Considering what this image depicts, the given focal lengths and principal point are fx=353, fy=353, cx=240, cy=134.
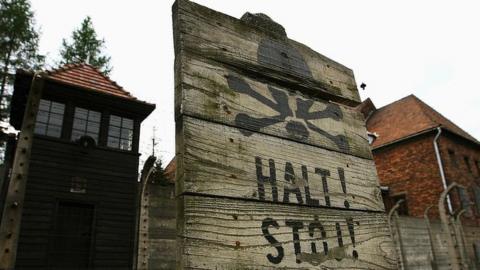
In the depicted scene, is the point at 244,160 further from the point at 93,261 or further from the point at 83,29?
the point at 83,29

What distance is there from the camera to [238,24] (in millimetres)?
1963

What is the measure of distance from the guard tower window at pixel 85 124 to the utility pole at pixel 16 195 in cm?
955

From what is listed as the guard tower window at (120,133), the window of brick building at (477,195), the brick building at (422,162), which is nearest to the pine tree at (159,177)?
the guard tower window at (120,133)

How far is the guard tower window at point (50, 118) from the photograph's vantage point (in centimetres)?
1070

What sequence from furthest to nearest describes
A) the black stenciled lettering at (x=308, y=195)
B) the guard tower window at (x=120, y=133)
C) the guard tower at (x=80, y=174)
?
the guard tower window at (x=120, y=133), the guard tower at (x=80, y=174), the black stenciled lettering at (x=308, y=195)

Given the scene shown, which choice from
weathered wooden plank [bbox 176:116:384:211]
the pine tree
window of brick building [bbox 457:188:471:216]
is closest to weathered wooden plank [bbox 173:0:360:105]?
weathered wooden plank [bbox 176:116:384:211]

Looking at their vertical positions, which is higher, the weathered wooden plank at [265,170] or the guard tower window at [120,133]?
the guard tower window at [120,133]

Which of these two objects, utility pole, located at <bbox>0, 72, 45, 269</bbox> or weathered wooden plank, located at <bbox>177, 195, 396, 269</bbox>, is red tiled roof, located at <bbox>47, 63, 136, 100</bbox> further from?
weathered wooden plank, located at <bbox>177, 195, 396, 269</bbox>

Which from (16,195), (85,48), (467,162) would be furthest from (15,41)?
(467,162)

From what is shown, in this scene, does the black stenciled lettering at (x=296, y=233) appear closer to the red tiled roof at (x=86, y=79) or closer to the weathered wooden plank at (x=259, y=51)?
the weathered wooden plank at (x=259, y=51)

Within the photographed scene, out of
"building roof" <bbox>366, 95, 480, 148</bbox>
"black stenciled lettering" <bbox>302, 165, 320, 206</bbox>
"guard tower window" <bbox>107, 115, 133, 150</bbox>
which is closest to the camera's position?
"black stenciled lettering" <bbox>302, 165, 320, 206</bbox>

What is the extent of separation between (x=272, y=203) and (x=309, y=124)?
578mm

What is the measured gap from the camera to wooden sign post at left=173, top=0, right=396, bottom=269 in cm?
142

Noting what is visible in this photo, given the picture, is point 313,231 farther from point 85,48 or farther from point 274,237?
point 85,48
